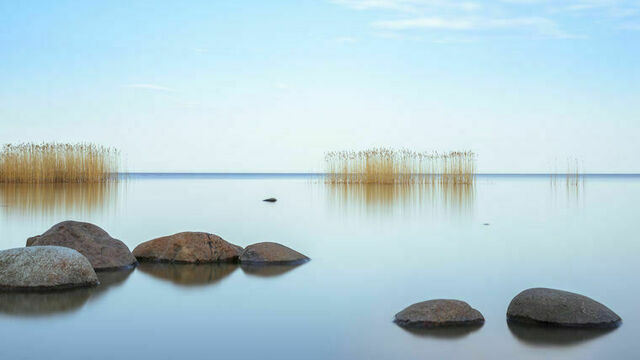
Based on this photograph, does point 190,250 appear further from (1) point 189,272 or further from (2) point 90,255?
(2) point 90,255

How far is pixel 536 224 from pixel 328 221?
12.5 ft

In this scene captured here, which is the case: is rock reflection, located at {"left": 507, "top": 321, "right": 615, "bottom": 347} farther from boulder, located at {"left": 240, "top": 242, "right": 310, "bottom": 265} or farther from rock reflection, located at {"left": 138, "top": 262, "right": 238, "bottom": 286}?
boulder, located at {"left": 240, "top": 242, "right": 310, "bottom": 265}

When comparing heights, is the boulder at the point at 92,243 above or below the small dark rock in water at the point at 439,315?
above

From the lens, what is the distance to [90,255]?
19.9 ft

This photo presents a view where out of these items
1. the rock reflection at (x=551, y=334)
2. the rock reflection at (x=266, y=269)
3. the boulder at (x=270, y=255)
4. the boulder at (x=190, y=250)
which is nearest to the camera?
the rock reflection at (x=551, y=334)

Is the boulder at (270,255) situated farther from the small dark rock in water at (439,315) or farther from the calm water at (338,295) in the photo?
the small dark rock in water at (439,315)

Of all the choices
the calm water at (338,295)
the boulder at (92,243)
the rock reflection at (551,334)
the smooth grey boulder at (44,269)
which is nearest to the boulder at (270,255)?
the calm water at (338,295)

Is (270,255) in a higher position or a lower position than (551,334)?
higher

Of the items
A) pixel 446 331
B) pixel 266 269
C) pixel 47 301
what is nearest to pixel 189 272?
pixel 266 269

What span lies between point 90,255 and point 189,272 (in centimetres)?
103

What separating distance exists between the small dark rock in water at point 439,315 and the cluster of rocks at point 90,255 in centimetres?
261

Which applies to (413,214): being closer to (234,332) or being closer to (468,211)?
(468,211)

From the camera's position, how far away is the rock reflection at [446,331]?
370 cm

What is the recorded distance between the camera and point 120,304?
4.58m
